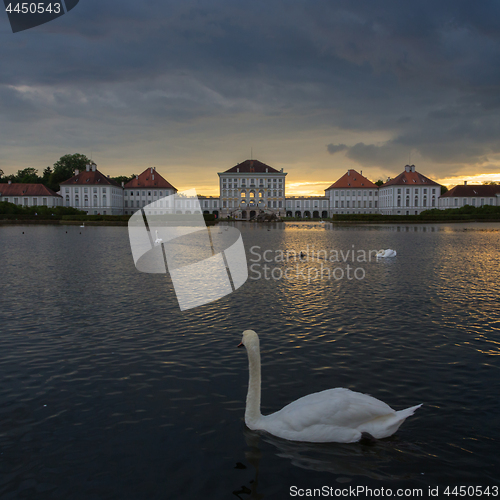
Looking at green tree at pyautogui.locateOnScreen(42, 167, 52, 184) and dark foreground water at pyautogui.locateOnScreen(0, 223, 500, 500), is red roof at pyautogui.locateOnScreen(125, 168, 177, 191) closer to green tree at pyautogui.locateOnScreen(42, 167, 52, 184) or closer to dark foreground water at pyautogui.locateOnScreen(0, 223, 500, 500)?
green tree at pyautogui.locateOnScreen(42, 167, 52, 184)

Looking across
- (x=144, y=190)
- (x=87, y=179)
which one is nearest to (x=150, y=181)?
(x=144, y=190)

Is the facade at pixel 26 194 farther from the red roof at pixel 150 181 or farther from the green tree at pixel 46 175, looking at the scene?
the red roof at pixel 150 181

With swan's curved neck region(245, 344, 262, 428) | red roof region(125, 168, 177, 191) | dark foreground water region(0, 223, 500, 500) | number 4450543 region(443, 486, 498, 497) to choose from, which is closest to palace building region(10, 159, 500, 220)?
red roof region(125, 168, 177, 191)

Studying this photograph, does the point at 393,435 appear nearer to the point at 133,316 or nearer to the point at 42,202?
the point at 133,316

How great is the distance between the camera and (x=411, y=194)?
494 ft

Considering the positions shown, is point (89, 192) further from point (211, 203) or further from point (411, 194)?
point (411, 194)

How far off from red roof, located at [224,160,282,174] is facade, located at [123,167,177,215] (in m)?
22.3

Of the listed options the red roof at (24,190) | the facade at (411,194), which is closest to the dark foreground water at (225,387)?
the red roof at (24,190)

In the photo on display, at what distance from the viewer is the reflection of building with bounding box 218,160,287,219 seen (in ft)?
501

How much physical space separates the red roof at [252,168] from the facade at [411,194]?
40499mm

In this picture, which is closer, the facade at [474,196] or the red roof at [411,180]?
the facade at [474,196]

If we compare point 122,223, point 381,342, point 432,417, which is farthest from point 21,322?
point 122,223

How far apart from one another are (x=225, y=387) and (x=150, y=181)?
149m

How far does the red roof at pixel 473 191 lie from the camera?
482 feet
